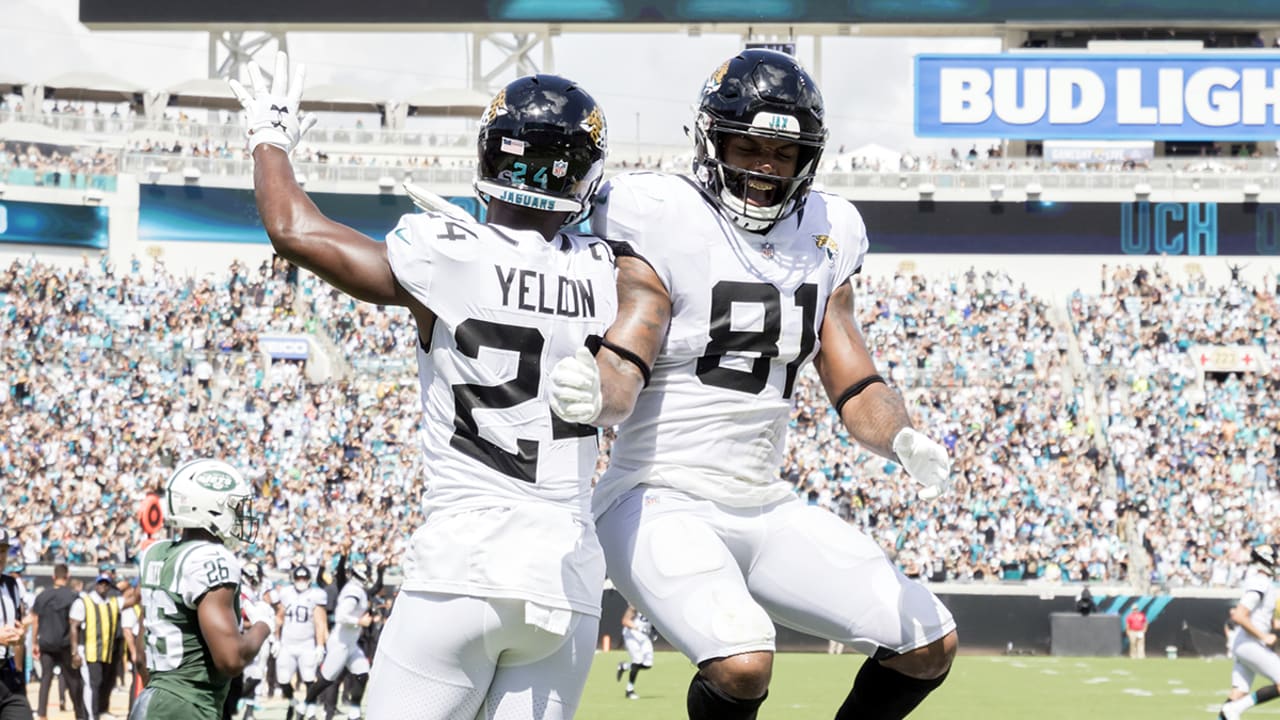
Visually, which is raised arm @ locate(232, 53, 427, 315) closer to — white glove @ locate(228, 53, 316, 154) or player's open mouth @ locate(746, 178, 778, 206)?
white glove @ locate(228, 53, 316, 154)

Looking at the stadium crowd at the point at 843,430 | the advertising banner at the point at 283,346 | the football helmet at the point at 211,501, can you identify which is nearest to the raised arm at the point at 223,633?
the football helmet at the point at 211,501

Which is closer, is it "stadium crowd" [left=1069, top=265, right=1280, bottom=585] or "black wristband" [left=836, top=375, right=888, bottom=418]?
"black wristband" [left=836, top=375, right=888, bottom=418]

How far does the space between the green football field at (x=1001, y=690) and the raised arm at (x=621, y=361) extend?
9688 millimetres

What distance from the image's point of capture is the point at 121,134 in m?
38.1

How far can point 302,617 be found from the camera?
13781 millimetres

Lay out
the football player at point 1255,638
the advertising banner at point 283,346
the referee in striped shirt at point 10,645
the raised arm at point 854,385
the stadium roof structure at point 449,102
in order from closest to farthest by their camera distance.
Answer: the raised arm at point 854,385, the referee in striped shirt at point 10,645, the football player at point 1255,638, the advertising banner at point 283,346, the stadium roof structure at point 449,102

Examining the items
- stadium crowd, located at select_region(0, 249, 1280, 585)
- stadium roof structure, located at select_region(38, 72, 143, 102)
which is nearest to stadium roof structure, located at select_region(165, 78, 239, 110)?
stadium roof structure, located at select_region(38, 72, 143, 102)

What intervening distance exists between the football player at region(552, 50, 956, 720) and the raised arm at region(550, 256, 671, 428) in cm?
1

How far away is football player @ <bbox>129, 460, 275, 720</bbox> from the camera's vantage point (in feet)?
17.4

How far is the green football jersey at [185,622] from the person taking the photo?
5367 millimetres

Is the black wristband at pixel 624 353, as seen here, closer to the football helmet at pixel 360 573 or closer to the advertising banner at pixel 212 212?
the football helmet at pixel 360 573

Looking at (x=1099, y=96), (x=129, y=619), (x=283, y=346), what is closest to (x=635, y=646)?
(x=129, y=619)

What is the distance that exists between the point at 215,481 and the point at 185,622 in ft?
1.73

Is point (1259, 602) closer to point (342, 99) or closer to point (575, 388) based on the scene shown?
point (575, 388)
